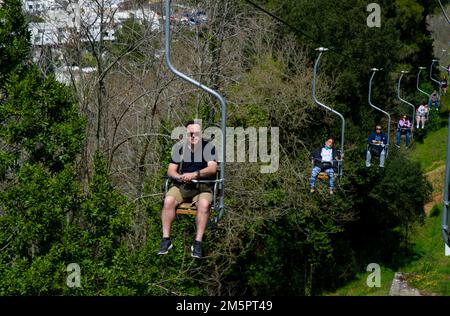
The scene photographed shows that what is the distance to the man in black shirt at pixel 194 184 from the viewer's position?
346 inches

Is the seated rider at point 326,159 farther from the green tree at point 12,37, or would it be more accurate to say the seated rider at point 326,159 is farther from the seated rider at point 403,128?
the seated rider at point 403,128

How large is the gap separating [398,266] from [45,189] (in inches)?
705

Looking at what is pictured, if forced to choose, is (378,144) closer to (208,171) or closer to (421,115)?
(208,171)

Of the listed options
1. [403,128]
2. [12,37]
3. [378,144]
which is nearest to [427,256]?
[403,128]

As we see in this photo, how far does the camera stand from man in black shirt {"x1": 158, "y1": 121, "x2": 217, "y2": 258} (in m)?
8.78

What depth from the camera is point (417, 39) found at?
114 ft

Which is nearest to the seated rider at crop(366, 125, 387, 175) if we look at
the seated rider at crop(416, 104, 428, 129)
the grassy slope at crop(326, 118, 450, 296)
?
the grassy slope at crop(326, 118, 450, 296)

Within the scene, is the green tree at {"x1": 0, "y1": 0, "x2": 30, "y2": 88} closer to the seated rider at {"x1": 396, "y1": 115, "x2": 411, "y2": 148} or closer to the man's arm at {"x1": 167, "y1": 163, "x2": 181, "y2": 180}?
the man's arm at {"x1": 167, "y1": 163, "x2": 181, "y2": 180}

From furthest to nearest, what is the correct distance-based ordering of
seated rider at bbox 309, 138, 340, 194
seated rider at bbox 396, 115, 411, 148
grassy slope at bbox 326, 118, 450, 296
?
seated rider at bbox 396, 115, 411, 148
grassy slope at bbox 326, 118, 450, 296
seated rider at bbox 309, 138, 340, 194

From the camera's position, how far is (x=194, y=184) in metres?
9.02

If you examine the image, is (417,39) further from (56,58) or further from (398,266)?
(56,58)

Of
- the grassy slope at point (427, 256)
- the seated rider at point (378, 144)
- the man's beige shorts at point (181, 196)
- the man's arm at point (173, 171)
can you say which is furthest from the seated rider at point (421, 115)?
the man's arm at point (173, 171)

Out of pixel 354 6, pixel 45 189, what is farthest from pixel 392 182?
pixel 45 189

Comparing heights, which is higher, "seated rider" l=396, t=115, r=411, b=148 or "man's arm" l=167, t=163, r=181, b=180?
"seated rider" l=396, t=115, r=411, b=148
